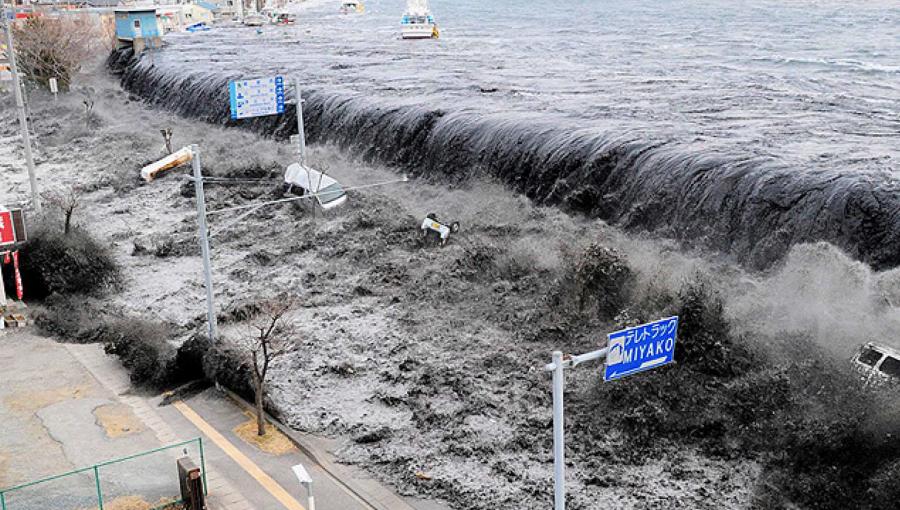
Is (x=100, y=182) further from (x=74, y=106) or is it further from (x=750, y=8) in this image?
(x=750, y=8)

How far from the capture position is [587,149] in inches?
1485

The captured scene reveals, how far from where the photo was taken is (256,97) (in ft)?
125

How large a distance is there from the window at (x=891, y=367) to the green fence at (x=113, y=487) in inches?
585

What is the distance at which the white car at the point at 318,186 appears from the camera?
39969 mm

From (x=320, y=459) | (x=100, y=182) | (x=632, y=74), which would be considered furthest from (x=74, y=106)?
(x=320, y=459)

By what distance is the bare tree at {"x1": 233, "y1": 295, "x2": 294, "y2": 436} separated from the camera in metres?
21.9

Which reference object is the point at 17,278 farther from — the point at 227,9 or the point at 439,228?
the point at 227,9

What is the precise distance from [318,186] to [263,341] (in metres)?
18.8

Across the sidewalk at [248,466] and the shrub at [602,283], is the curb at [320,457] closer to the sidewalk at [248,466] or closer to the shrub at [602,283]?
the sidewalk at [248,466]

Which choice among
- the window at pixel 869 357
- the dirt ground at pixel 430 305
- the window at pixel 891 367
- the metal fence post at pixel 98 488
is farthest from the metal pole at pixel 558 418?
the window at pixel 869 357

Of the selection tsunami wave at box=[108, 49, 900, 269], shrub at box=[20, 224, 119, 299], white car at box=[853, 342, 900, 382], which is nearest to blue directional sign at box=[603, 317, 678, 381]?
white car at box=[853, 342, 900, 382]

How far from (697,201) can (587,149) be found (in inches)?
272

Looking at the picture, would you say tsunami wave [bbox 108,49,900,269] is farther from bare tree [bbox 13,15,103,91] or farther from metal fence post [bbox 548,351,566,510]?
bare tree [bbox 13,15,103,91]

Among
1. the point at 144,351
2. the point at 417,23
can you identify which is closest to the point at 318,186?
the point at 144,351
